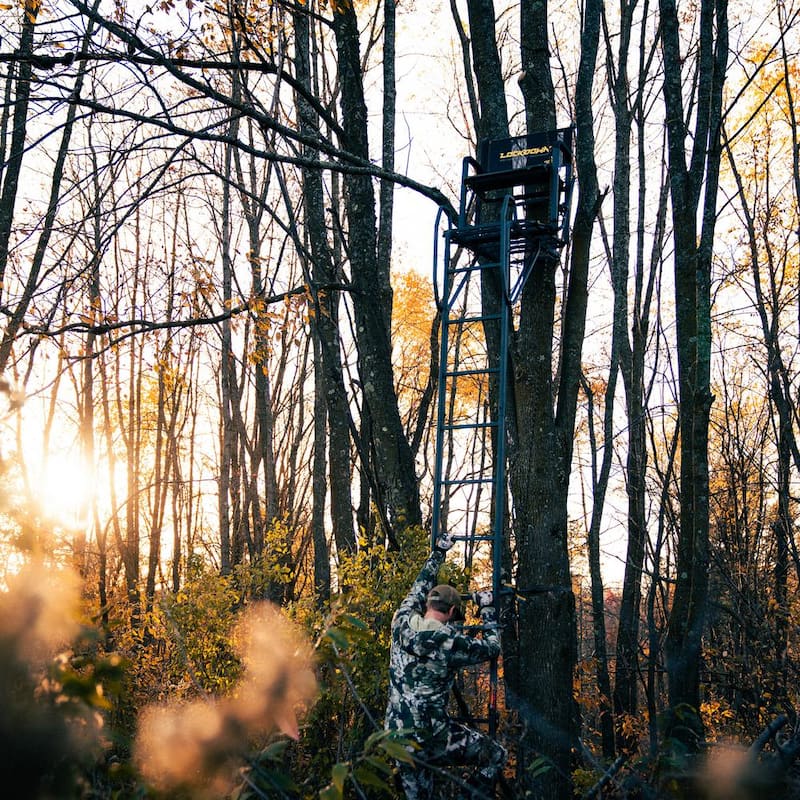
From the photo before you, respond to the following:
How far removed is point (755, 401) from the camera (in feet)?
54.2

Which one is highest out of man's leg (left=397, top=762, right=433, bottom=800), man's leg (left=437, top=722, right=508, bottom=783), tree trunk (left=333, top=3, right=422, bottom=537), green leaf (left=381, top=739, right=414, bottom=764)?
tree trunk (left=333, top=3, right=422, bottom=537)

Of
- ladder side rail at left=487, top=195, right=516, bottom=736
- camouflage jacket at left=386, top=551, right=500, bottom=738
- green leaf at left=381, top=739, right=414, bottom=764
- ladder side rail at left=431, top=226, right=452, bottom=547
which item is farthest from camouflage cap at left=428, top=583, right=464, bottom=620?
green leaf at left=381, top=739, right=414, bottom=764

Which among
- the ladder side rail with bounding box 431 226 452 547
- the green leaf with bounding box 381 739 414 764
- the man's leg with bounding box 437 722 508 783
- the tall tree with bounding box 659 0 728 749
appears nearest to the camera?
the green leaf with bounding box 381 739 414 764

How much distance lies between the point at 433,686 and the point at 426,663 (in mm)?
172

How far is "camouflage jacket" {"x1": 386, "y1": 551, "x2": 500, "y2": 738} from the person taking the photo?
5055 millimetres

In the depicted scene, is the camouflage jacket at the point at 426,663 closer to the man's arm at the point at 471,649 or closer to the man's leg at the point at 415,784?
the man's arm at the point at 471,649

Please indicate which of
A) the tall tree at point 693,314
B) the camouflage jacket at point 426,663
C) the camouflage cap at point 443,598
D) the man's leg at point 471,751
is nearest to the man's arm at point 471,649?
the camouflage jacket at point 426,663

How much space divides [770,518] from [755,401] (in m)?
7.67

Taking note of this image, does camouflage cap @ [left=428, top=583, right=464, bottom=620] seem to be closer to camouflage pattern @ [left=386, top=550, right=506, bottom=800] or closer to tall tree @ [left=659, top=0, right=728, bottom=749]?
camouflage pattern @ [left=386, top=550, right=506, bottom=800]

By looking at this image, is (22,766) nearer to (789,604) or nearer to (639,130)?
(789,604)

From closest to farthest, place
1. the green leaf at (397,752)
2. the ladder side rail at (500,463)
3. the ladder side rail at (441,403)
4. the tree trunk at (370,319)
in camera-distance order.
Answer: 1. the green leaf at (397,752)
2. the ladder side rail at (500,463)
3. the ladder side rail at (441,403)
4. the tree trunk at (370,319)

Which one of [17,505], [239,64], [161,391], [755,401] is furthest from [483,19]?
[161,391]

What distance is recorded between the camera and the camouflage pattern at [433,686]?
5055 millimetres

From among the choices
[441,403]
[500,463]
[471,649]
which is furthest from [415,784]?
[441,403]
